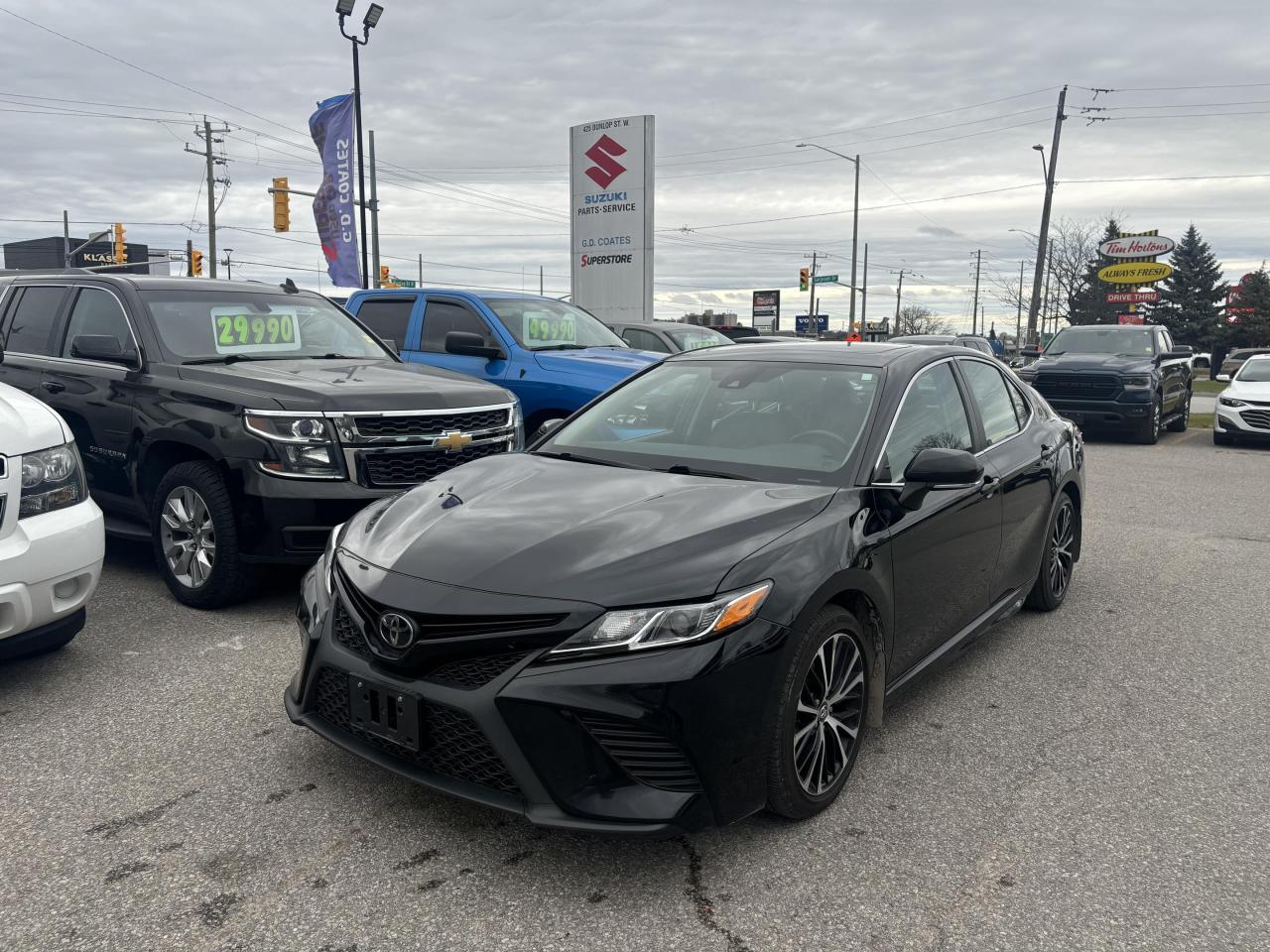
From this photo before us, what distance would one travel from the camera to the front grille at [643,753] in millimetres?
2564

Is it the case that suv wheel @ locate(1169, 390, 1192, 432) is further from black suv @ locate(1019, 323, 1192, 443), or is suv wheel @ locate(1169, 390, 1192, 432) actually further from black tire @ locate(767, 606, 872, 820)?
black tire @ locate(767, 606, 872, 820)

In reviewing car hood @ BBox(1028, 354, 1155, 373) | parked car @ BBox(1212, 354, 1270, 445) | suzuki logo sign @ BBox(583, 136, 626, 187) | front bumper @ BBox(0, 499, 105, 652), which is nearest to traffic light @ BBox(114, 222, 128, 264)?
suzuki logo sign @ BBox(583, 136, 626, 187)

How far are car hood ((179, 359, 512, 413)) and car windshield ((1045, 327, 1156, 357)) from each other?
514 inches

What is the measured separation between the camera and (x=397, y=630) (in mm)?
2766

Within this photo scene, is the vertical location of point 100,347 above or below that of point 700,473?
above

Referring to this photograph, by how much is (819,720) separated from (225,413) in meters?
3.59

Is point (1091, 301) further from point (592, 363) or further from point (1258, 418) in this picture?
point (592, 363)

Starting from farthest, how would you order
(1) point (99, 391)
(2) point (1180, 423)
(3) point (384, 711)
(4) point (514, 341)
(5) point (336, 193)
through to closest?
(5) point (336, 193)
(2) point (1180, 423)
(4) point (514, 341)
(1) point (99, 391)
(3) point (384, 711)

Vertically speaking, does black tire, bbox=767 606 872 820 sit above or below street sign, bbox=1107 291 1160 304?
below

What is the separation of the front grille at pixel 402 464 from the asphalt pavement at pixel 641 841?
3.30 feet

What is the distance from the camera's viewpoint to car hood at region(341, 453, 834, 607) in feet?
8.93

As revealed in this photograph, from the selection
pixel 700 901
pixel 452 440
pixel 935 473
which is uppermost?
pixel 935 473

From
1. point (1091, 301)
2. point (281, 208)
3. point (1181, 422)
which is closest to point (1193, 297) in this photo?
point (1091, 301)

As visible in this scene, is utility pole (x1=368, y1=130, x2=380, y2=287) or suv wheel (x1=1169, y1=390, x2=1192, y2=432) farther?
utility pole (x1=368, y1=130, x2=380, y2=287)
